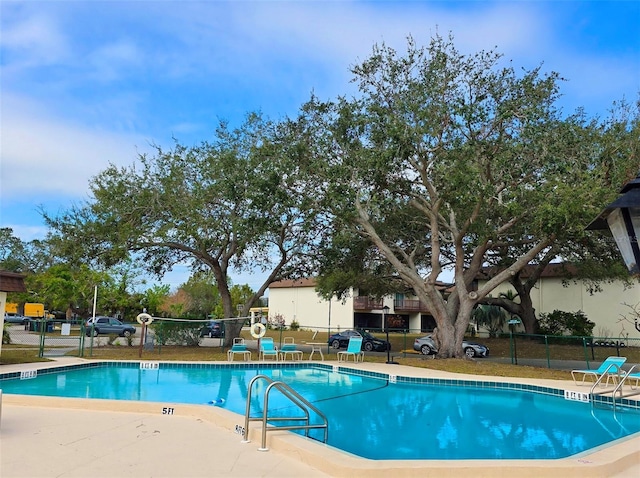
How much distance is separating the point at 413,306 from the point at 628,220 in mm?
47808

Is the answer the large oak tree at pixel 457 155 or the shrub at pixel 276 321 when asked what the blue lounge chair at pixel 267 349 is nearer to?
the large oak tree at pixel 457 155

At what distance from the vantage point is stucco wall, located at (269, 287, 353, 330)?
48062mm

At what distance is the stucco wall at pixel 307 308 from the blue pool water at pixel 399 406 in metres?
31.3

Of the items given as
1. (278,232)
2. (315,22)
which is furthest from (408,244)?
(315,22)

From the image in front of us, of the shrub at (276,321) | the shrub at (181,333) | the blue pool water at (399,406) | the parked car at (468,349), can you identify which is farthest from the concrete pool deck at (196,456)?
the shrub at (276,321)

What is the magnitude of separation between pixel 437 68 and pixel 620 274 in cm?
1943

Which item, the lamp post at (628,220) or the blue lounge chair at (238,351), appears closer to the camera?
the lamp post at (628,220)

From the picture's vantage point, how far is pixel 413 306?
1986 inches

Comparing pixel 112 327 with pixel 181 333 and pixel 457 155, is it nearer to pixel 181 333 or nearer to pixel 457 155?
pixel 181 333

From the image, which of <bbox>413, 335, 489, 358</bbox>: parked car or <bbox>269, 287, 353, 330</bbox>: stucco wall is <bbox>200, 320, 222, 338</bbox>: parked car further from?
<bbox>269, 287, 353, 330</bbox>: stucco wall

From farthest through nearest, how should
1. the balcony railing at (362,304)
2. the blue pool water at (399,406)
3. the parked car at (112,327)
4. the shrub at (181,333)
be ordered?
the balcony railing at (362,304)
the parked car at (112,327)
the shrub at (181,333)
the blue pool water at (399,406)

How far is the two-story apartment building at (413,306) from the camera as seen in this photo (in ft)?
112

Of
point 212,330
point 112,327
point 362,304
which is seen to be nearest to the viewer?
point 212,330

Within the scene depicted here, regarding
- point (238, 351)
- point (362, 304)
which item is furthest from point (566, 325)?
point (238, 351)
